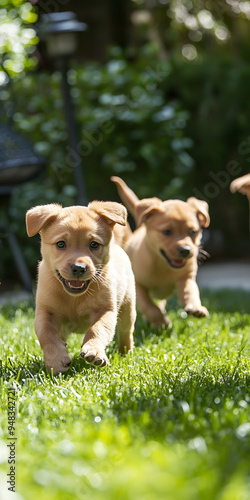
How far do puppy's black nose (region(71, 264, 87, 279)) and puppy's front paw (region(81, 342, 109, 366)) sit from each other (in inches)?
11.7

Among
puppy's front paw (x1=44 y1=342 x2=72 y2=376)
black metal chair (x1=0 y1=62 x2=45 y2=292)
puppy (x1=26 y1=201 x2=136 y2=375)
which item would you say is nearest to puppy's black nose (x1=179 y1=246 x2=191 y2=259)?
puppy (x1=26 y1=201 x2=136 y2=375)

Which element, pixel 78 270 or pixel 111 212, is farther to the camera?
pixel 111 212

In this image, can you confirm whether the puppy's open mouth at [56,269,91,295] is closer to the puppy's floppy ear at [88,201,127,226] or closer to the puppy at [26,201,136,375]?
the puppy at [26,201,136,375]

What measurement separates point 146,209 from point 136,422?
2.24 metres

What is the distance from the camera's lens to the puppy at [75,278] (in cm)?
305

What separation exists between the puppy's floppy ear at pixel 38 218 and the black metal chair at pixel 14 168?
9.42 ft

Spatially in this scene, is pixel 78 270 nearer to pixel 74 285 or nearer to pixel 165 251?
pixel 74 285

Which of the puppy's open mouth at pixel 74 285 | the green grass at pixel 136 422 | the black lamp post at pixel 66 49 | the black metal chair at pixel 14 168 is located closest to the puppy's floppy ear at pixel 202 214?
the green grass at pixel 136 422

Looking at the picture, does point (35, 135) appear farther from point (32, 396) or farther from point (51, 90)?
point (32, 396)

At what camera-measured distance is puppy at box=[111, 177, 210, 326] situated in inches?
167

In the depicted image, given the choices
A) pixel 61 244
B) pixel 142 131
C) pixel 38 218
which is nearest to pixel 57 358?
pixel 61 244

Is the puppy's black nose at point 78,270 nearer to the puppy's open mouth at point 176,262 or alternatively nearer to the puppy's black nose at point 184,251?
the puppy's black nose at point 184,251

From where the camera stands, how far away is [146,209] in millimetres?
4395

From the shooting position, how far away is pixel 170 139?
8.46 meters
